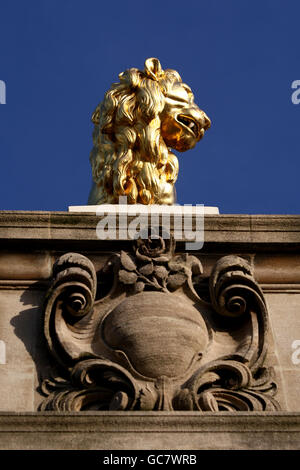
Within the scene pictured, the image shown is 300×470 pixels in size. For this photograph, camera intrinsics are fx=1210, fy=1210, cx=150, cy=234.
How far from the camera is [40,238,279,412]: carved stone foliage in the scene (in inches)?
383

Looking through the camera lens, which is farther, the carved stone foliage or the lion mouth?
the lion mouth

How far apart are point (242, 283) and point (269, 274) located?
1.68ft

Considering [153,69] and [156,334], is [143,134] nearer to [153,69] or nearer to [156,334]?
[153,69]

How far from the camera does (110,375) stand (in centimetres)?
979

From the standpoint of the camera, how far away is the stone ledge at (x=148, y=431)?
8.95 metres

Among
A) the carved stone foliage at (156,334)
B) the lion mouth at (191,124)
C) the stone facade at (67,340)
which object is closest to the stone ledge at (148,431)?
the stone facade at (67,340)

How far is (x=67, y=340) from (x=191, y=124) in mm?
3858

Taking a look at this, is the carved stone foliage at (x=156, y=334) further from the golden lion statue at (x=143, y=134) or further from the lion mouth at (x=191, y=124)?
the lion mouth at (x=191, y=124)

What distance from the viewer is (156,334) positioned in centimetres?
985

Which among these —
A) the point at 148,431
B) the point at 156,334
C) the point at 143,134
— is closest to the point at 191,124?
the point at 143,134

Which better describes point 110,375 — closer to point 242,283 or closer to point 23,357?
point 23,357

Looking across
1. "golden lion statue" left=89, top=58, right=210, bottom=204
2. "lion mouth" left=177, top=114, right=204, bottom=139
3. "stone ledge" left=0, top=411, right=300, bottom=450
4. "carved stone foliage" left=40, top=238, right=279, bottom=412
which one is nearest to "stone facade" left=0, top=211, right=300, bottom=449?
"stone ledge" left=0, top=411, right=300, bottom=450

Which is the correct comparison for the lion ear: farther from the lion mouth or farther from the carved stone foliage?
the carved stone foliage

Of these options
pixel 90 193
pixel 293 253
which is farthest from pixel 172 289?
pixel 90 193
